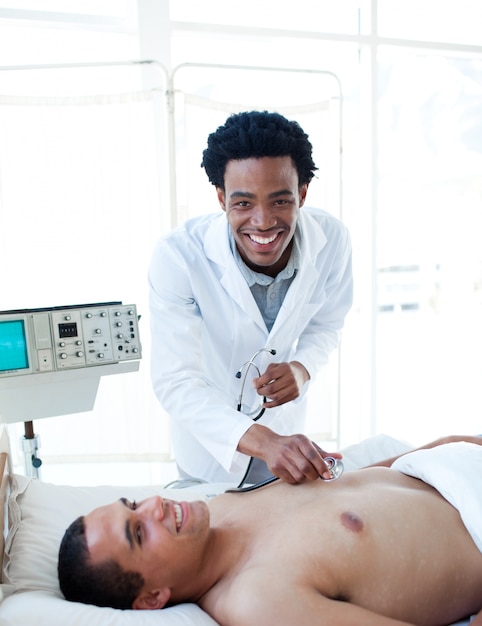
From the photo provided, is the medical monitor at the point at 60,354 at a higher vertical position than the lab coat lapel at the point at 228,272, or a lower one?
lower

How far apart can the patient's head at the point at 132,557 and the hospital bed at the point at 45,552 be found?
5 centimetres

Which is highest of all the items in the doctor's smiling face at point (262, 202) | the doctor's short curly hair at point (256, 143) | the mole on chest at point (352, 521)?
the doctor's short curly hair at point (256, 143)

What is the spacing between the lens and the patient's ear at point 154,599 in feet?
4.20

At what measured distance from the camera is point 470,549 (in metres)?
1.34

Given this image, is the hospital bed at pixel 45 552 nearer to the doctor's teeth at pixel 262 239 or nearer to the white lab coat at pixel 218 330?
the white lab coat at pixel 218 330

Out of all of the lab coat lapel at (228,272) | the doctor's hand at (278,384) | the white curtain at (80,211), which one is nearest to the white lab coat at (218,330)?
the lab coat lapel at (228,272)

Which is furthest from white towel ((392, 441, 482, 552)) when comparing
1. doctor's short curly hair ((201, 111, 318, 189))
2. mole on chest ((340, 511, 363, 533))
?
doctor's short curly hair ((201, 111, 318, 189))

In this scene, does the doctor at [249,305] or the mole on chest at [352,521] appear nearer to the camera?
the mole on chest at [352,521]

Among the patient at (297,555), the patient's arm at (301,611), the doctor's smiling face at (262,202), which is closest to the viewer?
the patient's arm at (301,611)

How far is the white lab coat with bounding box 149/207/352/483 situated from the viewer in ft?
5.35

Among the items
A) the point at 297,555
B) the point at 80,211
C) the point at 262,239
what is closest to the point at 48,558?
the point at 297,555

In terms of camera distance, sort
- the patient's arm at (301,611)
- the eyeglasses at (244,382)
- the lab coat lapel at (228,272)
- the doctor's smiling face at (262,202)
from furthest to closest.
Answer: the lab coat lapel at (228,272) < the eyeglasses at (244,382) < the doctor's smiling face at (262,202) < the patient's arm at (301,611)

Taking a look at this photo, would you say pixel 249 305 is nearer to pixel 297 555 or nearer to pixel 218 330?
pixel 218 330

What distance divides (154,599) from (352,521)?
459 mm
